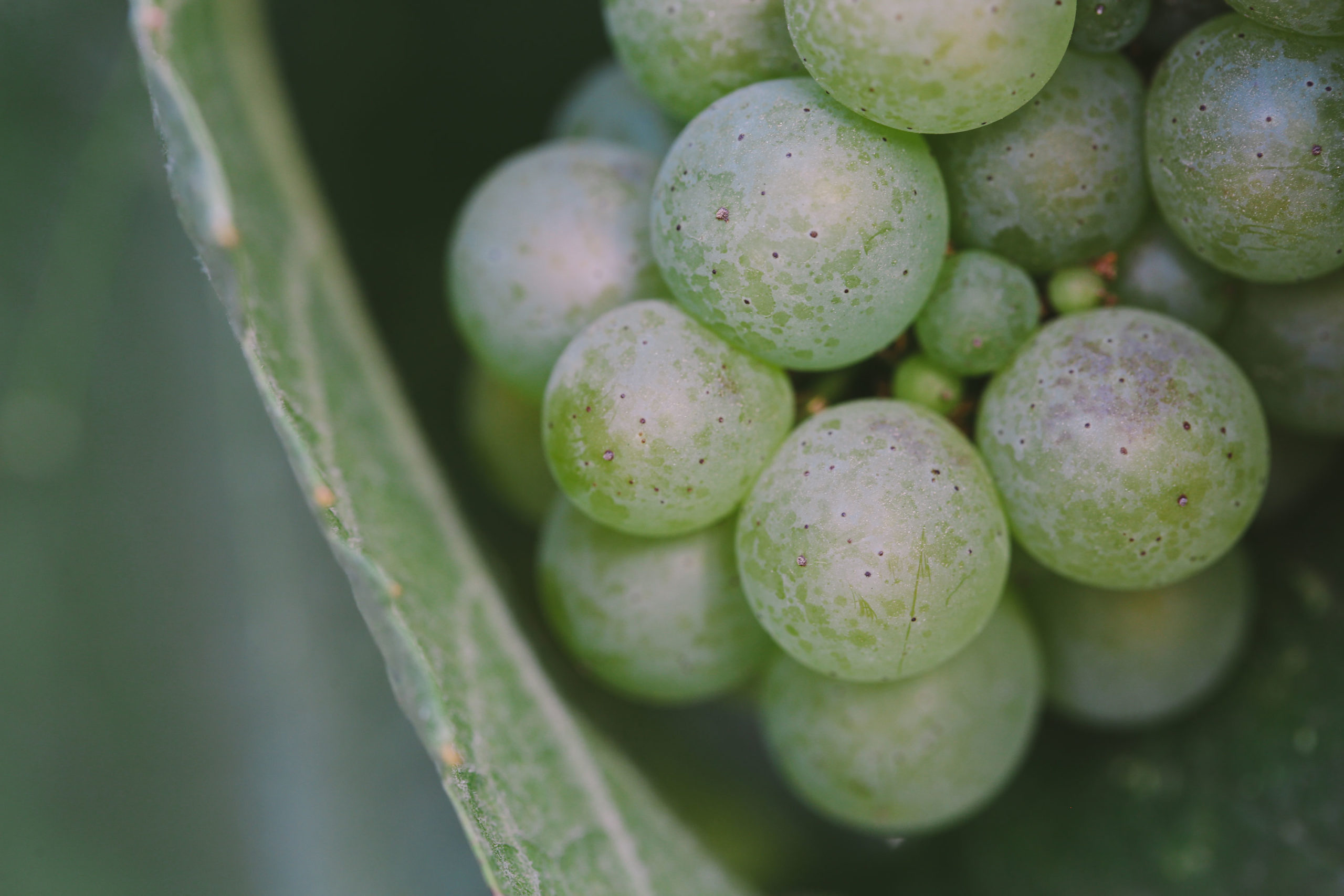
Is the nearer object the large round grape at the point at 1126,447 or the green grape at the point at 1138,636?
the large round grape at the point at 1126,447

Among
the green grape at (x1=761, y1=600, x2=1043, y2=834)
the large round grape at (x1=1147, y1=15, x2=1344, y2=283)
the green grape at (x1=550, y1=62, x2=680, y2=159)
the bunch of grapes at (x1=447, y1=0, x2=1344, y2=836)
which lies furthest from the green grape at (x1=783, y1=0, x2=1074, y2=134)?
the green grape at (x1=761, y1=600, x2=1043, y2=834)

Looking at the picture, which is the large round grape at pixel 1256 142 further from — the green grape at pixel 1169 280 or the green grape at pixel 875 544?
the green grape at pixel 875 544

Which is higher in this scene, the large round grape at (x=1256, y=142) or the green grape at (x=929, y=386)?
the large round grape at (x=1256, y=142)

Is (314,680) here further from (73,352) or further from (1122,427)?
(1122,427)

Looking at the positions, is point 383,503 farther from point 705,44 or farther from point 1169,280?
point 1169,280

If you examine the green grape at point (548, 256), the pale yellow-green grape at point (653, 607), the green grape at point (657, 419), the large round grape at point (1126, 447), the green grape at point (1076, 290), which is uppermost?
the green grape at point (548, 256)

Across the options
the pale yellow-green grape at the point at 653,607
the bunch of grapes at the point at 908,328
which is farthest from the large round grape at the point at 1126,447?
the pale yellow-green grape at the point at 653,607

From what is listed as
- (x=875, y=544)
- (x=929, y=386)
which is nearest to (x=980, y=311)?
(x=929, y=386)
